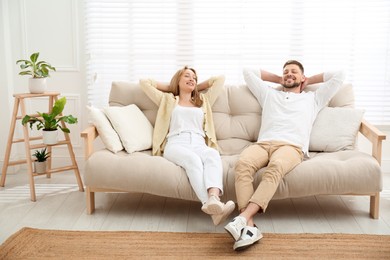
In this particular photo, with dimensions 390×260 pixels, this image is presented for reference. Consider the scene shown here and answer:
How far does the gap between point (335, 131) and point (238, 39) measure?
1.25m

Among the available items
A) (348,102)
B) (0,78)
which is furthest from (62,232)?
(348,102)

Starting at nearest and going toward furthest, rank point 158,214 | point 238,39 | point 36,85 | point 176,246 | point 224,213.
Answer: point 176,246 < point 224,213 < point 158,214 < point 36,85 < point 238,39

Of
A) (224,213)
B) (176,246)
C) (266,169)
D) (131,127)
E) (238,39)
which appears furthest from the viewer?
(238,39)

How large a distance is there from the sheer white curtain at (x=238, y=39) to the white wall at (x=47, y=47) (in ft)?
0.38

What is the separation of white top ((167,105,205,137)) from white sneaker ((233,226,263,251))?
3.38 feet

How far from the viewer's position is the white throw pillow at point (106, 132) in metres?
3.83

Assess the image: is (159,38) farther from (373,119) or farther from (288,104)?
(373,119)

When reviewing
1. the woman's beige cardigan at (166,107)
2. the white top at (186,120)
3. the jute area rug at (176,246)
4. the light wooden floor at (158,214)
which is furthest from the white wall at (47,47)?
the jute area rug at (176,246)

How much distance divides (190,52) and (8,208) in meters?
1.96

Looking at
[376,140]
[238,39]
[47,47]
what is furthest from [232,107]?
[47,47]

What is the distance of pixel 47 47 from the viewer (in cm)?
470

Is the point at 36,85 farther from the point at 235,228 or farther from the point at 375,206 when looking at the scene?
the point at 375,206

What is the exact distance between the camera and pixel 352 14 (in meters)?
4.55

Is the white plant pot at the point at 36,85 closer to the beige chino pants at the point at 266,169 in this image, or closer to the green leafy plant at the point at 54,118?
the green leafy plant at the point at 54,118
